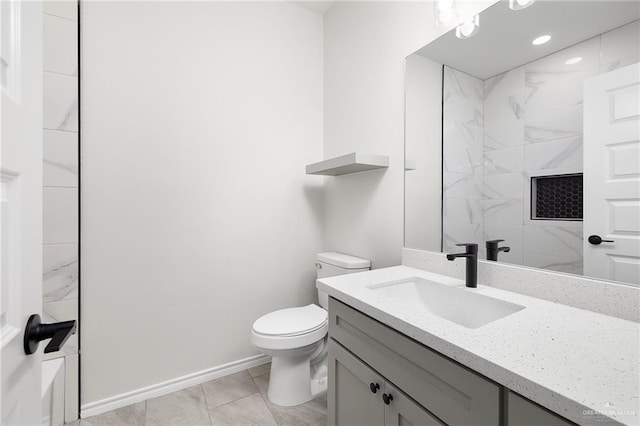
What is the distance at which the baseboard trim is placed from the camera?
157cm

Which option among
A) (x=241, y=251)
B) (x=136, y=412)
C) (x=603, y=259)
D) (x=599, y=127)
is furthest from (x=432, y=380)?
(x=136, y=412)

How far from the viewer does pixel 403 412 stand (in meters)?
0.83

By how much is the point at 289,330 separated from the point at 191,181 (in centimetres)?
111

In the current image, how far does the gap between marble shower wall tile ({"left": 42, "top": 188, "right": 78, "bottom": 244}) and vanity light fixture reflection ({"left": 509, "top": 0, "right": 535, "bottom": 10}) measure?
218 centimetres

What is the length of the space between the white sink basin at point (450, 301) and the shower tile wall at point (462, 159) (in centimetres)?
26

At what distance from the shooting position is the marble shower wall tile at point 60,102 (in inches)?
56.3

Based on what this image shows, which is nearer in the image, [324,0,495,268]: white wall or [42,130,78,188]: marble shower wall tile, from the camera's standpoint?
[42,130,78,188]: marble shower wall tile

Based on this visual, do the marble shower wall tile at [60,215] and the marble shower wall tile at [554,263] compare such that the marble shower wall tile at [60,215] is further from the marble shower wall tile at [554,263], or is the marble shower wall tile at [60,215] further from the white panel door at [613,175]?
the white panel door at [613,175]

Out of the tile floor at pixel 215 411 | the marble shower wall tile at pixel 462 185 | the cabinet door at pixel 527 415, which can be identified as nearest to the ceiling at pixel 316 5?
the marble shower wall tile at pixel 462 185

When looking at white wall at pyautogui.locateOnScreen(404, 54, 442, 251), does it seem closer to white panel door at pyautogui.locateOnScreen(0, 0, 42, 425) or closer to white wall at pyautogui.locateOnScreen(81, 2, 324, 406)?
white wall at pyautogui.locateOnScreen(81, 2, 324, 406)

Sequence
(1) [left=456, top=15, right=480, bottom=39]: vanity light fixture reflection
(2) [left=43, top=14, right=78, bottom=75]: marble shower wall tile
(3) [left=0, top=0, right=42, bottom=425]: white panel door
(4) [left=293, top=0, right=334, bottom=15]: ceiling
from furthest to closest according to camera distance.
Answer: (4) [left=293, top=0, right=334, bottom=15]: ceiling → (2) [left=43, top=14, right=78, bottom=75]: marble shower wall tile → (1) [left=456, top=15, right=480, bottom=39]: vanity light fixture reflection → (3) [left=0, top=0, right=42, bottom=425]: white panel door

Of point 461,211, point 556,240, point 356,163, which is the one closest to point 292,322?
point 356,163

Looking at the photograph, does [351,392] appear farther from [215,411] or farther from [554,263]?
[215,411]

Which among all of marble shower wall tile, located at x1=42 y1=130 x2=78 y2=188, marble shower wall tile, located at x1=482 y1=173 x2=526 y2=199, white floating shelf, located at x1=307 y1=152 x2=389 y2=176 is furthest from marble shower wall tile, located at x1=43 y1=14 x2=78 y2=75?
marble shower wall tile, located at x1=482 y1=173 x2=526 y2=199
